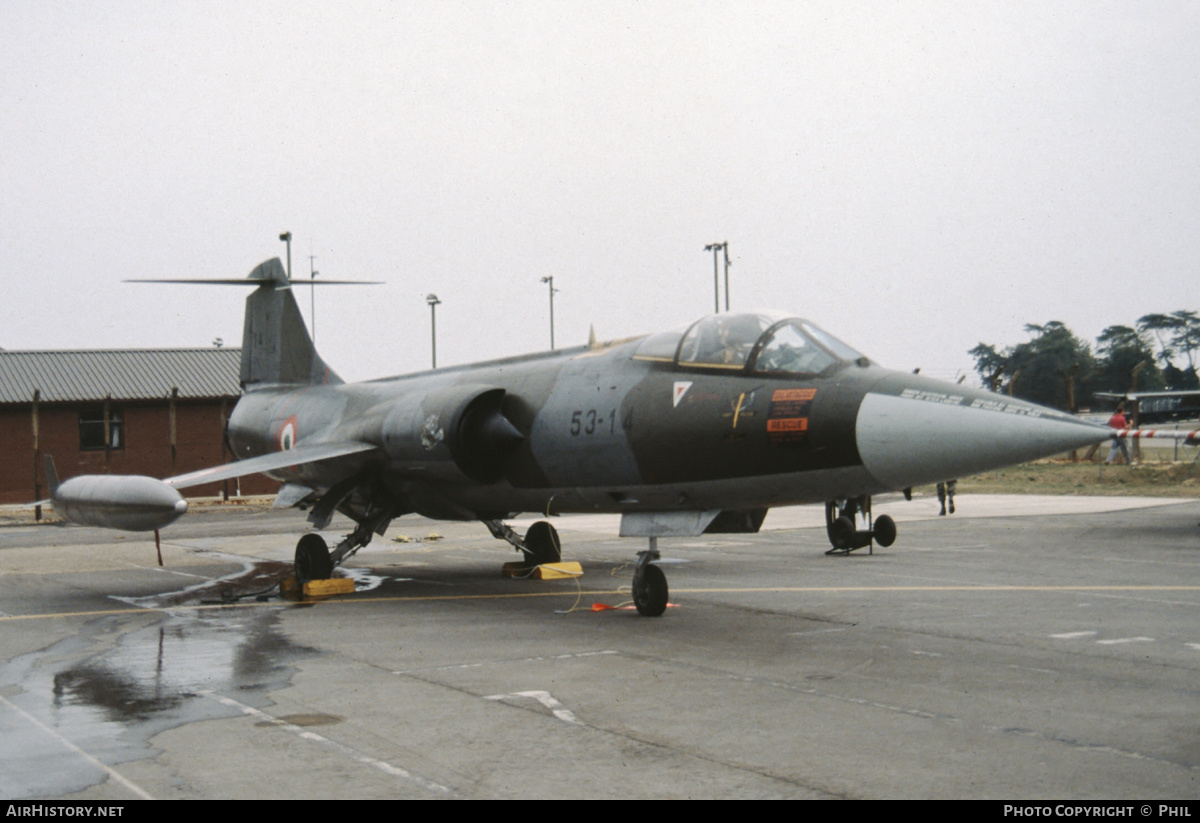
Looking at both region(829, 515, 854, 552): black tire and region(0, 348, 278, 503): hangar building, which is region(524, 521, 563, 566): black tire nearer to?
region(829, 515, 854, 552): black tire

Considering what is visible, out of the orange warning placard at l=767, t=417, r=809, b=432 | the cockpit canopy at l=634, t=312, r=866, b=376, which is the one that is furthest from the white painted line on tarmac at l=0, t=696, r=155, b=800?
the cockpit canopy at l=634, t=312, r=866, b=376

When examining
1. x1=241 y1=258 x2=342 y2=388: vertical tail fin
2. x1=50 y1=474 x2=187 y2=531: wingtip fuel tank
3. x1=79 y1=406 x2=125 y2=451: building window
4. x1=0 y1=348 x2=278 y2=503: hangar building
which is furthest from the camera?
x1=79 y1=406 x2=125 y2=451: building window

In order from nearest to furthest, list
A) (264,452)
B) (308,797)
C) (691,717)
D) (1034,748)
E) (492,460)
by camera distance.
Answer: (308,797) → (1034,748) → (691,717) → (492,460) → (264,452)

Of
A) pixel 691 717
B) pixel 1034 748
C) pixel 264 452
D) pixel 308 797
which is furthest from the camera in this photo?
pixel 264 452

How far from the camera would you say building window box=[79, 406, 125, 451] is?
39375mm

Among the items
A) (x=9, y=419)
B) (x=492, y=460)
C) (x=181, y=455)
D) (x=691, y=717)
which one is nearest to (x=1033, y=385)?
(x=181, y=455)

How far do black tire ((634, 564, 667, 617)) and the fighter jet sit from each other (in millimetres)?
16

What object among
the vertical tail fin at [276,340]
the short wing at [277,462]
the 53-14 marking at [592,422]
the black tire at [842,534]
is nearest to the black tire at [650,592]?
the 53-14 marking at [592,422]

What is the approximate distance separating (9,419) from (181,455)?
231 inches

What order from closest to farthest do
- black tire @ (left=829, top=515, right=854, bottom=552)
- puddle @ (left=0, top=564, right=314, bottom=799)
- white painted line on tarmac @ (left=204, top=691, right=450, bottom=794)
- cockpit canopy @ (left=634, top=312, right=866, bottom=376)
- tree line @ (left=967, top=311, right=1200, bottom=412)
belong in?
white painted line on tarmac @ (left=204, top=691, right=450, bottom=794), puddle @ (left=0, top=564, right=314, bottom=799), cockpit canopy @ (left=634, top=312, right=866, bottom=376), black tire @ (left=829, top=515, right=854, bottom=552), tree line @ (left=967, top=311, right=1200, bottom=412)

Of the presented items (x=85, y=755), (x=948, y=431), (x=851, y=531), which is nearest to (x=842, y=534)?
(x=851, y=531)

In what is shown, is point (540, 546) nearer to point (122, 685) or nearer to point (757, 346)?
point (757, 346)

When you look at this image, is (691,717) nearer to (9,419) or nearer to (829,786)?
(829,786)

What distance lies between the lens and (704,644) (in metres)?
9.41
